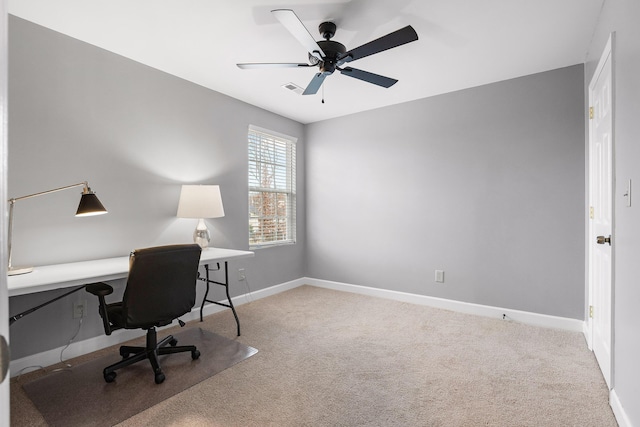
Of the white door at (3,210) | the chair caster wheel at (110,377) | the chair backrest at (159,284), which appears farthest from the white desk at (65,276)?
the white door at (3,210)

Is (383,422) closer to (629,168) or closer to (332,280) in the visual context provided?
(629,168)

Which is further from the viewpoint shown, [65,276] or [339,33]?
[339,33]

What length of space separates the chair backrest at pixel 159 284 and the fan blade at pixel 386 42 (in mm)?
1704

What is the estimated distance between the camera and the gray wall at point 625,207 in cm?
148

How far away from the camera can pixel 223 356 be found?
2.49 meters

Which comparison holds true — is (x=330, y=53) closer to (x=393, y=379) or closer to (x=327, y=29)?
(x=327, y=29)

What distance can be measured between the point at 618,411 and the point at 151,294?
2712 millimetres

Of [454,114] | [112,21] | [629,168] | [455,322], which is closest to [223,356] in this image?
[455,322]

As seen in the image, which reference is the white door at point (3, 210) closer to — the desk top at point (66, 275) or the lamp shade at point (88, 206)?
the desk top at point (66, 275)

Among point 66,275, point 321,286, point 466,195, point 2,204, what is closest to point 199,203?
point 66,275

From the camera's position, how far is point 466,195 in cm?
356

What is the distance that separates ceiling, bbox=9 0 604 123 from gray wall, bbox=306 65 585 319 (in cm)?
41

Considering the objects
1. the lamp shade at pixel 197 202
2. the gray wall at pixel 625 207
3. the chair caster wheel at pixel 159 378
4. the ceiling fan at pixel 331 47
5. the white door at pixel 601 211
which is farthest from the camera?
the lamp shade at pixel 197 202

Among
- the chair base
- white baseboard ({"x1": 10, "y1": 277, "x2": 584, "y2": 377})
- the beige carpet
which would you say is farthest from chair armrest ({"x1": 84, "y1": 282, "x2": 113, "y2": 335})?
white baseboard ({"x1": 10, "y1": 277, "x2": 584, "y2": 377})
